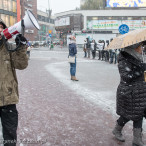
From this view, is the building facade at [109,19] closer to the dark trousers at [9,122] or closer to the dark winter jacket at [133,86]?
the dark winter jacket at [133,86]

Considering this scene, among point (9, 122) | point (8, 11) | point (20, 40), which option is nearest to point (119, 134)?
point (9, 122)

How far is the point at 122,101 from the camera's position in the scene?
3.16 metres

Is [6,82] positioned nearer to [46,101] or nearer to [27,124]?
[27,124]

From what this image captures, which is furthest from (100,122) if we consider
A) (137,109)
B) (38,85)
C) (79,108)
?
(38,85)

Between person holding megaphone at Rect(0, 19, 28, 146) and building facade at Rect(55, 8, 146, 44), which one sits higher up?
building facade at Rect(55, 8, 146, 44)

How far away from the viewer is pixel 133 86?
303cm

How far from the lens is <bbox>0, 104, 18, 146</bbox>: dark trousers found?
268cm

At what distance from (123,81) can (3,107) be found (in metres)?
1.73

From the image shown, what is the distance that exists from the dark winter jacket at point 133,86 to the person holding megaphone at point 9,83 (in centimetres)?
141

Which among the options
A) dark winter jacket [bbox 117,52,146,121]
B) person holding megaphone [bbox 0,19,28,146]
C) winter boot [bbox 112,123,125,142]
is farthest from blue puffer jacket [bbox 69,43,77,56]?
person holding megaphone [bbox 0,19,28,146]

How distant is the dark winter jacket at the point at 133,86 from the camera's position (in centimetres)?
300

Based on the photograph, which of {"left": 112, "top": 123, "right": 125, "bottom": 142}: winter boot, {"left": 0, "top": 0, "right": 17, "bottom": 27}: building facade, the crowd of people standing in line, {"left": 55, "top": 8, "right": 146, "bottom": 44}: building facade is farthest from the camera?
{"left": 55, "top": 8, "right": 146, "bottom": 44}: building facade

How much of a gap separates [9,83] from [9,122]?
19.8 inches

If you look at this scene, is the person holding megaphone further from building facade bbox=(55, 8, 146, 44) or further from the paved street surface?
building facade bbox=(55, 8, 146, 44)
